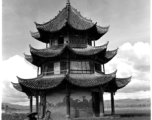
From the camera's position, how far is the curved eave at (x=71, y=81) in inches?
840

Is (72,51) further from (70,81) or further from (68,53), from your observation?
(70,81)

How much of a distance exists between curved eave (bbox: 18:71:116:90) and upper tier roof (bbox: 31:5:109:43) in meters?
5.62

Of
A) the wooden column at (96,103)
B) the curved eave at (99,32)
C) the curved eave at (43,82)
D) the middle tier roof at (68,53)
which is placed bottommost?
the wooden column at (96,103)

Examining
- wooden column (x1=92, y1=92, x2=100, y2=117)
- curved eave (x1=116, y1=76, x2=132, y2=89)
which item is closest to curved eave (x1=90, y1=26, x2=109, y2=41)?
curved eave (x1=116, y1=76, x2=132, y2=89)

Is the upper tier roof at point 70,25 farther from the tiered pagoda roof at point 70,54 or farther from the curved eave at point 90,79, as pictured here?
the curved eave at point 90,79

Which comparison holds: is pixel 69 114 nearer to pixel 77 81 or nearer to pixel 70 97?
pixel 70 97

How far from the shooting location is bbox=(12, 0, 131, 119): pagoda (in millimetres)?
21719

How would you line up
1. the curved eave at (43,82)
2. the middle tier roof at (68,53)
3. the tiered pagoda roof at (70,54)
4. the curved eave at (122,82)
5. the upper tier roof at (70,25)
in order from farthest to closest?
the curved eave at (122,82), the upper tier roof at (70,25), the middle tier roof at (68,53), the tiered pagoda roof at (70,54), the curved eave at (43,82)

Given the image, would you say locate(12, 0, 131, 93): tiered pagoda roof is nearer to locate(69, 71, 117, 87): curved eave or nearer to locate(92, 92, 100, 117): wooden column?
locate(69, 71, 117, 87): curved eave

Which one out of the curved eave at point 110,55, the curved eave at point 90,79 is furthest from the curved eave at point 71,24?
the curved eave at point 90,79

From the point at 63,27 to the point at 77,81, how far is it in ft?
22.0

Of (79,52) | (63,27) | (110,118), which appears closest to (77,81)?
(79,52)

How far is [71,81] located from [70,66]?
2704mm

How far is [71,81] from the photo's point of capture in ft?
69.3
